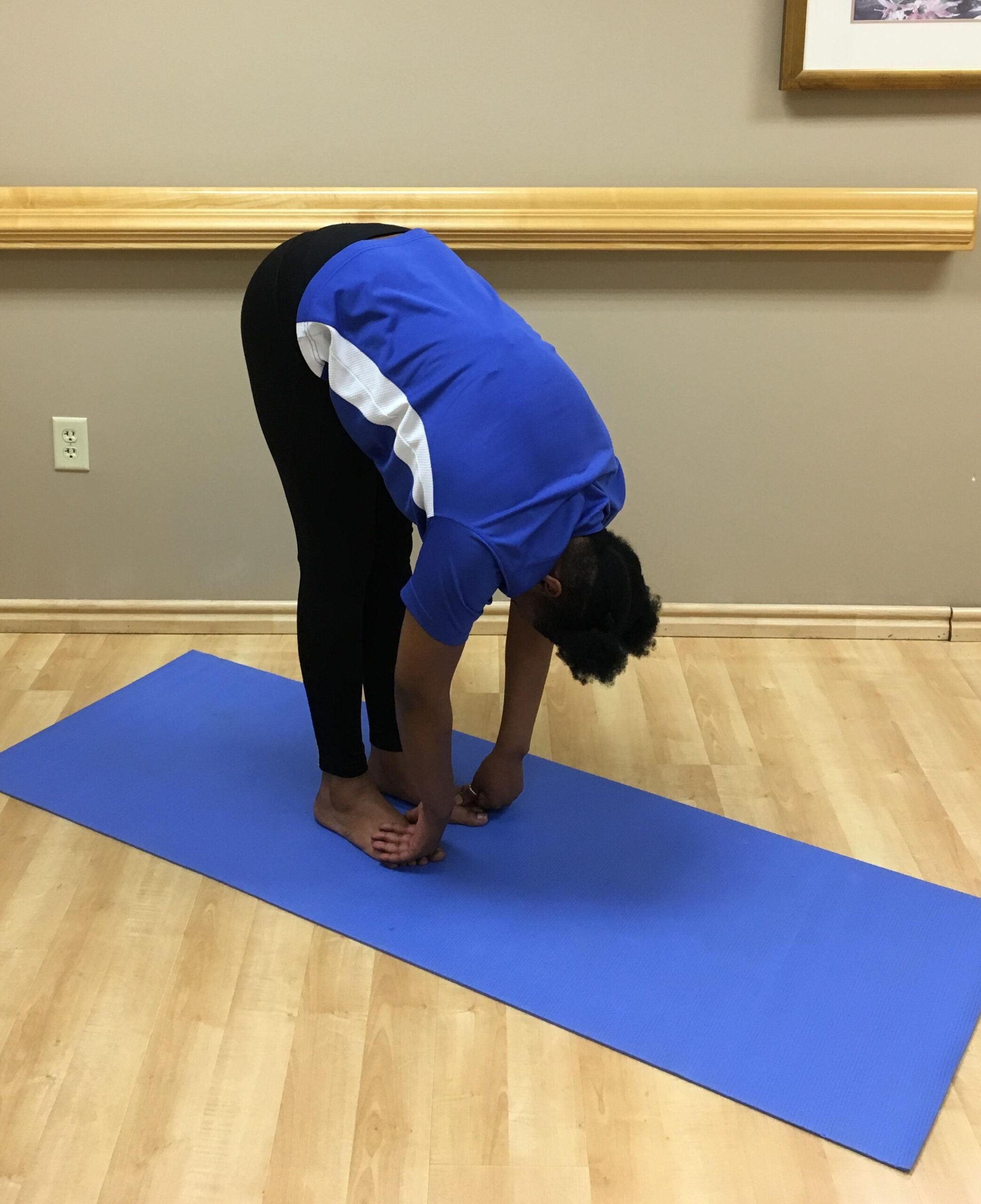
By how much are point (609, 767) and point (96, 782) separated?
797 millimetres

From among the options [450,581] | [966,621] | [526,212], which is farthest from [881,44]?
[450,581]

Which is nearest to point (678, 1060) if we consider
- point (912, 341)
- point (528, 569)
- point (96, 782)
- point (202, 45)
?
point (528, 569)

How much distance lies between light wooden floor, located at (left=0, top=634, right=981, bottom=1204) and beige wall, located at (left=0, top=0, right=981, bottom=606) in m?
0.61

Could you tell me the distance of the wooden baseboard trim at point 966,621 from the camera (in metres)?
2.19

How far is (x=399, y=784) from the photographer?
164 cm

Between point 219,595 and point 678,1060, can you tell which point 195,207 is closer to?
point 219,595

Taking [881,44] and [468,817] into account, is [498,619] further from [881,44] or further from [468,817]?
[881,44]

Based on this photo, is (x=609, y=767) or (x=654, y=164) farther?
(x=654, y=164)

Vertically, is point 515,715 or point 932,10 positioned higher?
point 932,10

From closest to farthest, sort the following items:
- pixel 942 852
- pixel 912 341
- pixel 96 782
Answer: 1. pixel 942 852
2. pixel 96 782
3. pixel 912 341

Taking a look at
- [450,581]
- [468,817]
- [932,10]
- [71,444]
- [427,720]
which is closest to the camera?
[450,581]

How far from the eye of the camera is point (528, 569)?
118 cm

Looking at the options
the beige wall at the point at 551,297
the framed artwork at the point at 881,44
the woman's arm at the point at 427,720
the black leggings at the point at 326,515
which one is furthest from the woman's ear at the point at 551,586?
the framed artwork at the point at 881,44

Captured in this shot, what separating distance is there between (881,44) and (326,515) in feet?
4.18
